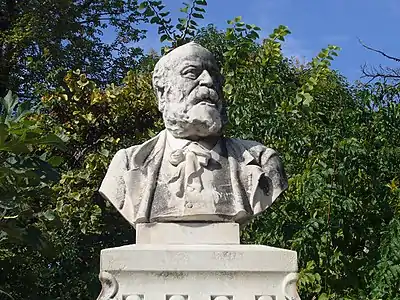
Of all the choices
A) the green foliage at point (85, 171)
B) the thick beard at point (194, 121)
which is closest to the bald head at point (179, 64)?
the thick beard at point (194, 121)

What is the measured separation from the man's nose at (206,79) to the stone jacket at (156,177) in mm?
295

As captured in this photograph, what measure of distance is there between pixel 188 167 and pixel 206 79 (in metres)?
0.46

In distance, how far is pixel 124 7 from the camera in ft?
38.2

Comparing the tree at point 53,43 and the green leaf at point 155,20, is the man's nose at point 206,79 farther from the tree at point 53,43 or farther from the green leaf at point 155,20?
the tree at point 53,43

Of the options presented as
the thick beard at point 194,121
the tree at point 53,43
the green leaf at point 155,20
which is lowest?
the thick beard at point 194,121

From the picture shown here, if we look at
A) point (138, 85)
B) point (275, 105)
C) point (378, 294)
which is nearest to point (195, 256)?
point (378, 294)

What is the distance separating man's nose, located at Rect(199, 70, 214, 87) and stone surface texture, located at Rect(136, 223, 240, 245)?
2.30 feet

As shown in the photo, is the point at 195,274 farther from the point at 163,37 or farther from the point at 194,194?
the point at 163,37

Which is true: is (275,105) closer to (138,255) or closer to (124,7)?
(138,255)

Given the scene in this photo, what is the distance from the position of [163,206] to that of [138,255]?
1.01 ft

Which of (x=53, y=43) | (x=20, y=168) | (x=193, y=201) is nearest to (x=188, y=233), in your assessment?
(x=193, y=201)

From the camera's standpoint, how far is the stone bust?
3.63 meters

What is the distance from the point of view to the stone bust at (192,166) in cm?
363

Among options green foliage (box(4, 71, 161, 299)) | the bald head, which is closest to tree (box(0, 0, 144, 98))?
green foliage (box(4, 71, 161, 299))
